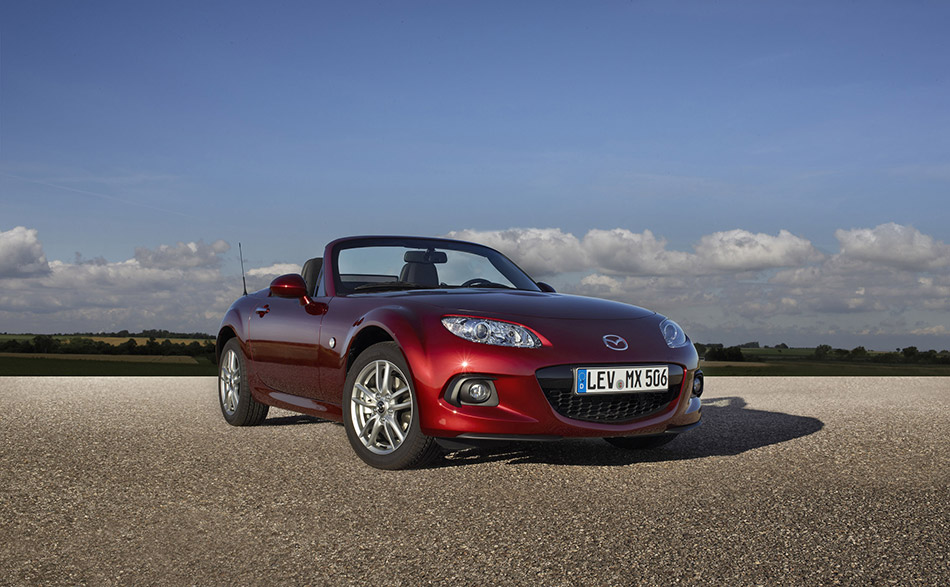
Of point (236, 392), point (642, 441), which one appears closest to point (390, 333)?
point (642, 441)

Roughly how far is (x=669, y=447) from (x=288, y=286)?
9.35ft

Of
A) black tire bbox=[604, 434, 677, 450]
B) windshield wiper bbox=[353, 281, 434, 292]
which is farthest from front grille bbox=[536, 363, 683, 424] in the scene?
windshield wiper bbox=[353, 281, 434, 292]

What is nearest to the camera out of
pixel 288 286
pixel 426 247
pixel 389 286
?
pixel 288 286

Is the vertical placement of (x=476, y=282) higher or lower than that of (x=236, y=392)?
higher

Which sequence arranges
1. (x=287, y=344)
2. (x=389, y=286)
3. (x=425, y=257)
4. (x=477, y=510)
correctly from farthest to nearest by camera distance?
(x=425, y=257) < (x=287, y=344) < (x=389, y=286) < (x=477, y=510)

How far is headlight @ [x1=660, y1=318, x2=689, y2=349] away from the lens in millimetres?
5184

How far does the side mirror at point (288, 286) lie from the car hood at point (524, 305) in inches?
31.7

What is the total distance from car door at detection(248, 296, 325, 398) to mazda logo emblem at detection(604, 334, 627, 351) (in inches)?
78.7

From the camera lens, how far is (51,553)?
10.7ft

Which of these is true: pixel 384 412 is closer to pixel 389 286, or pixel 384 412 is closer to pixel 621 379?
pixel 389 286

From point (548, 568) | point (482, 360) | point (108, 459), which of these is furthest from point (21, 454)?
point (548, 568)

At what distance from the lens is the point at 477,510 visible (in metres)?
3.85

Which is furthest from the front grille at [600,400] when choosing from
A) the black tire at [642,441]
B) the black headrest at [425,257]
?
the black headrest at [425,257]

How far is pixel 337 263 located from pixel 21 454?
8.10 feet
